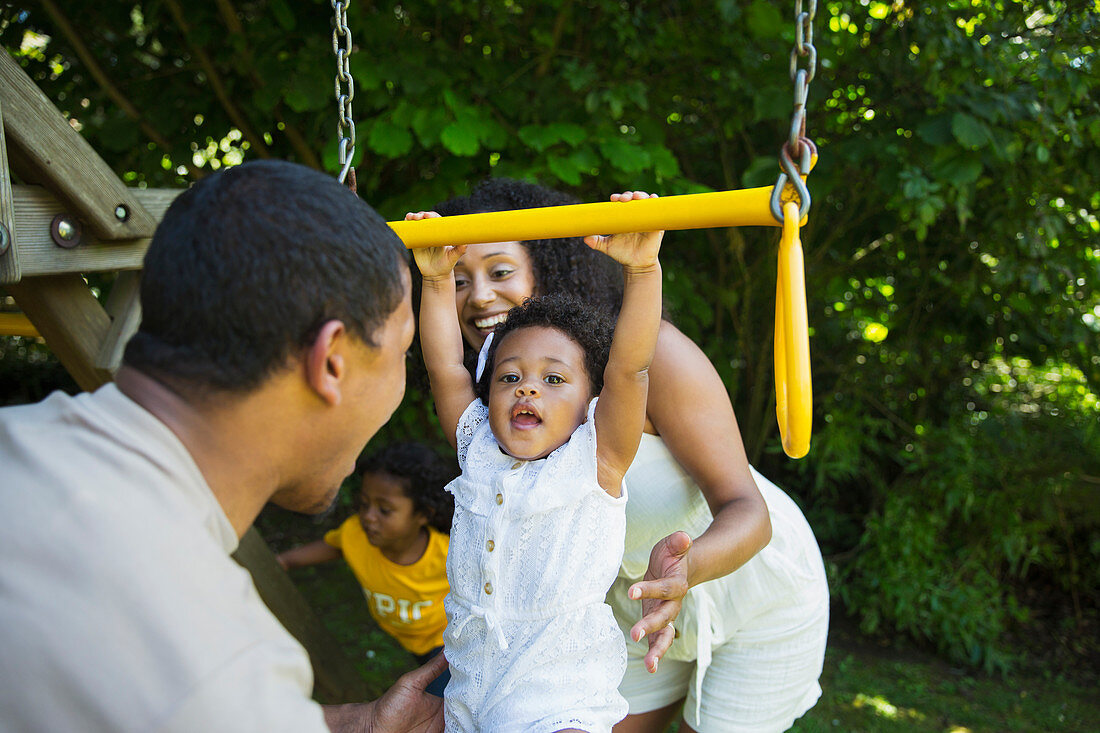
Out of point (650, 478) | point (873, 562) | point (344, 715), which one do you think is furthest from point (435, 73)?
point (873, 562)

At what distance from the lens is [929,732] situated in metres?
3.92

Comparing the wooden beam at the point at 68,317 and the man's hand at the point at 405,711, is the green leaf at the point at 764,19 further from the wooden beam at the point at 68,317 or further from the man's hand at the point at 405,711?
the man's hand at the point at 405,711

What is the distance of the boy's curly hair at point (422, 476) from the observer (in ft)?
10.6

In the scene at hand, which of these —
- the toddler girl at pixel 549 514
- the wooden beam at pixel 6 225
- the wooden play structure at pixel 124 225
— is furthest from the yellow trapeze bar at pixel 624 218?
the wooden beam at pixel 6 225

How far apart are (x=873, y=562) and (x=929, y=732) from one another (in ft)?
3.82

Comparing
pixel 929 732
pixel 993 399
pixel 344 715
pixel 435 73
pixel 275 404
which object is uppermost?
pixel 435 73

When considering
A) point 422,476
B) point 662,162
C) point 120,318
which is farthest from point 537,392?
point 662,162

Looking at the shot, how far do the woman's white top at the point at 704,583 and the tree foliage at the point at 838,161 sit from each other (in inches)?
62.6

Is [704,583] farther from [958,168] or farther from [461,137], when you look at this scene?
[958,168]

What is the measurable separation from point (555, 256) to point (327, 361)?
4.06 ft

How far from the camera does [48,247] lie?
221 cm

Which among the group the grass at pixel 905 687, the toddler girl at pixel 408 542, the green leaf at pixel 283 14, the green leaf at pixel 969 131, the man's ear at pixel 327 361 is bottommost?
the grass at pixel 905 687

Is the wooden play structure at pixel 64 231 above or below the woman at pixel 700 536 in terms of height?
above

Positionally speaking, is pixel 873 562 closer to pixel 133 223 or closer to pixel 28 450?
pixel 133 223
